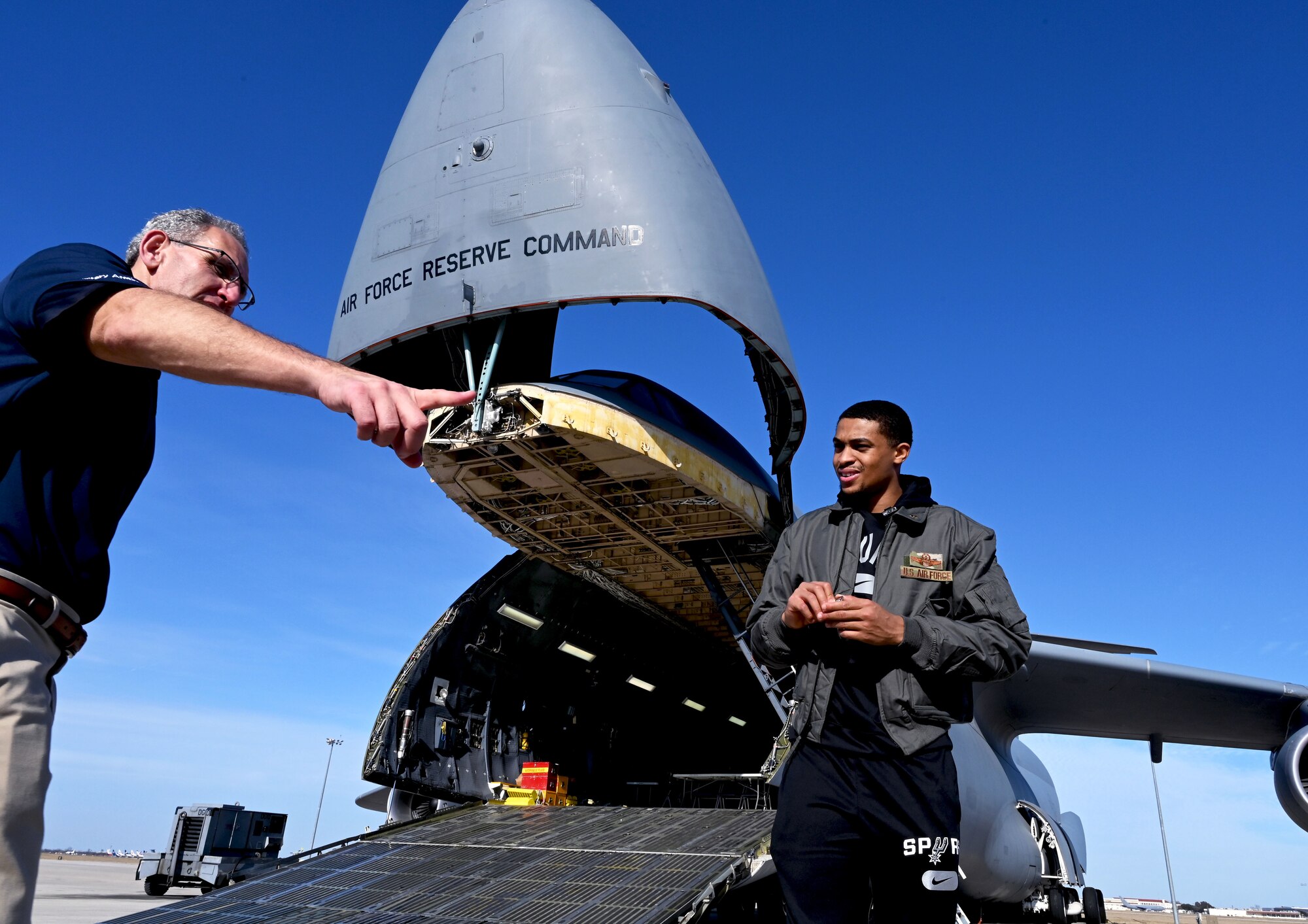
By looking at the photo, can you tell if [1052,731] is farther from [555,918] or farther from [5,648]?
[5,648]

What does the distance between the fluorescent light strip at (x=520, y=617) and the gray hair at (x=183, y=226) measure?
10582 mm

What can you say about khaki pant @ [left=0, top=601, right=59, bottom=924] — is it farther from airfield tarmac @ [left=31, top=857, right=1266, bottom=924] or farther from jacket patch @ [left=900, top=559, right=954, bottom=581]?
airfield tarmac @ [left=31, top=857, right=1266, bottom=924]

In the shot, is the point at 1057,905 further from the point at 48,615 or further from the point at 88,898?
the point at 88,898

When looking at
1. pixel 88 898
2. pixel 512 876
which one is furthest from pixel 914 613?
pixel 88 898

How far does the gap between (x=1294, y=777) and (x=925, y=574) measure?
901cm

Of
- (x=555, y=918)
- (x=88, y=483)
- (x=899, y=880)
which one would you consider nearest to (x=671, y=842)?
(x=555, y=918)

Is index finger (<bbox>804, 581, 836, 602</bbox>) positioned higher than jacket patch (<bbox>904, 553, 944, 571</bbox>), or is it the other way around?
jacket patch (<bbox>904, 553, 944, 571</bbox>)

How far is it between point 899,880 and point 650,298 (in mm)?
6007

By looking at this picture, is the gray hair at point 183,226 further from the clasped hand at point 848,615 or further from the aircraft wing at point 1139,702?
the aircraft wing at point 1139,702

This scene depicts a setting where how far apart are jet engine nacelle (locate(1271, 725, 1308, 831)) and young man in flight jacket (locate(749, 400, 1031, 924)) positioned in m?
8.65

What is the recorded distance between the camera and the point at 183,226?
225 cm

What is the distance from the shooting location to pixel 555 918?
20.5 feet

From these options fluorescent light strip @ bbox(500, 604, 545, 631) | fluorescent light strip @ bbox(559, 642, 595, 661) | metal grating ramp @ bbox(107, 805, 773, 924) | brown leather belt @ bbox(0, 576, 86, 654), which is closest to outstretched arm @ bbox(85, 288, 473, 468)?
brown leather belt @ bbox(0, 576, 86, 654)

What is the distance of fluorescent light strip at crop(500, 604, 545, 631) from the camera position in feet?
41.4
